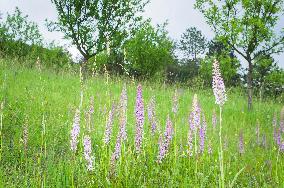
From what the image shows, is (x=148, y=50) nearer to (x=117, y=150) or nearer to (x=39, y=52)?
(x=39, y=52)

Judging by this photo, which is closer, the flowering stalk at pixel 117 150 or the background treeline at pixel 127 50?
the flowering stalk at pixel 117 150

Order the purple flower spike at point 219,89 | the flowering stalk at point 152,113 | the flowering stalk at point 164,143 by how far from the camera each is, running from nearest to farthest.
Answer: the purple flower spike at point 219,89 < the flowering stalk at point 164,143 < the flowering stalk at point 152,113

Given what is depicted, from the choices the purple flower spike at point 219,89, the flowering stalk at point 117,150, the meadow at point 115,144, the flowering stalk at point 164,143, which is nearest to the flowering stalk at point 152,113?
the meadow at point 115,144

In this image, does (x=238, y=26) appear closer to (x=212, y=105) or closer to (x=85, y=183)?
(x=212, y=105)

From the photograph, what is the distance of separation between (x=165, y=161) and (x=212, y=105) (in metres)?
10.00

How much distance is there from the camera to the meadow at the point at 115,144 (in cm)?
355

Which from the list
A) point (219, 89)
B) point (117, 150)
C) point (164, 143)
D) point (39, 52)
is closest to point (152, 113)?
point (164, 143)

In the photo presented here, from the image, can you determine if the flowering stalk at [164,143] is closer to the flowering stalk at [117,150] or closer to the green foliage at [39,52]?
the flowering stalk at [117,150]

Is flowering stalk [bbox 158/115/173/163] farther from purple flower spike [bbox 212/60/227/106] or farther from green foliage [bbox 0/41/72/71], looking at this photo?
green foliage [bbox 0/41/72/71]

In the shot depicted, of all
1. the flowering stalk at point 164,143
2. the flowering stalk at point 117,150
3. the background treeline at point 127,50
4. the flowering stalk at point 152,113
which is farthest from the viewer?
the background treeline at point 127,50

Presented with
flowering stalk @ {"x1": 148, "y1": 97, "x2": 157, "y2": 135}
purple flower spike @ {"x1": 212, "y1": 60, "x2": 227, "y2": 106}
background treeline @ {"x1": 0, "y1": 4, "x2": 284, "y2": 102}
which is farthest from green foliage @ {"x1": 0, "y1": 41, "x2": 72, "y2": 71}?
purple flower spike @ {"x1": 212, "y1": 60, "x2": 227, "y2": 106}

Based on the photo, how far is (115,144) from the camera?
459 centimetres

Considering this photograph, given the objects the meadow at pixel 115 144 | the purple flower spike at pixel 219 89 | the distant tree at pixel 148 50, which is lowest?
the meadow at pixel 115 144

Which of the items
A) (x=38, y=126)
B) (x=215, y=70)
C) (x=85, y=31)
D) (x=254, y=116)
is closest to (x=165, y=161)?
(x=215, y=70)
